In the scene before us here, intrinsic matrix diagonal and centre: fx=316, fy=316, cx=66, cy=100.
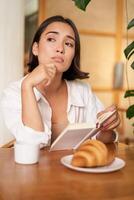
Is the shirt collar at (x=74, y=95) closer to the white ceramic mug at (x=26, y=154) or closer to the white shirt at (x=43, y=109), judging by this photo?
the white shirt at (x=43, y=109)

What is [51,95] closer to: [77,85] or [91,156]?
[77,85]

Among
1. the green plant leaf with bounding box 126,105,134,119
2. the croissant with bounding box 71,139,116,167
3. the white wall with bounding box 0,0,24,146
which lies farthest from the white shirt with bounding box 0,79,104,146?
the white wall with bounding box 0,0,24,146

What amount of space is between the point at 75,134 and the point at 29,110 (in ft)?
0.70

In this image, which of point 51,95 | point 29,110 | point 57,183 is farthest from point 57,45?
point 57,183

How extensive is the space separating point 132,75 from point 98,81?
0.55 meters

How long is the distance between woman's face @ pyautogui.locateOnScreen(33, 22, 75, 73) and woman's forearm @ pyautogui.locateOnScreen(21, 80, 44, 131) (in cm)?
27

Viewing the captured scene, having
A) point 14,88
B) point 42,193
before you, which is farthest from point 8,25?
point 42,193

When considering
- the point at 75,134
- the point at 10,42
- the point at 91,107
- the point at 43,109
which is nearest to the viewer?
the point at 75,134

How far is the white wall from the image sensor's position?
2.38 m

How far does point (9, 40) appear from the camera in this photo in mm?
2432

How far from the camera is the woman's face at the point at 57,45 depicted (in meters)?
1.51

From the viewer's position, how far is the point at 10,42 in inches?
96.1

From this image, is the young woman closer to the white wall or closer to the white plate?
the white plate

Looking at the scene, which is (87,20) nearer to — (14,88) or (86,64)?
(86,64)
